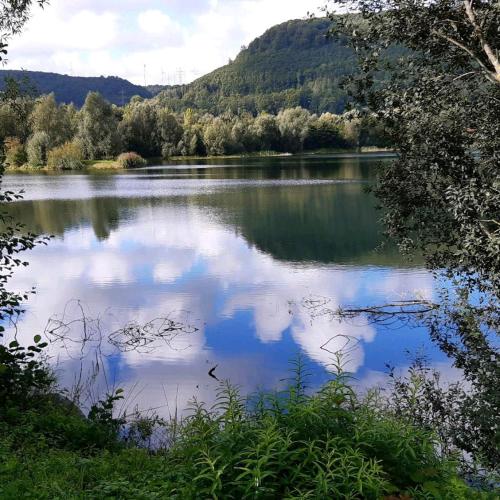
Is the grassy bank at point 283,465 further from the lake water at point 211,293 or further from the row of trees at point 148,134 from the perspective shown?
the row of trees at point 148,134

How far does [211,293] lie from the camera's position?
1570 cm

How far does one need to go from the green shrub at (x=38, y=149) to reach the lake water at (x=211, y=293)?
43.8 meters

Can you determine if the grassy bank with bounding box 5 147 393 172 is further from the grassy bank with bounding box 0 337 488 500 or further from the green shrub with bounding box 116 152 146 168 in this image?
the grassy bank with bounding box 0 337 488 500

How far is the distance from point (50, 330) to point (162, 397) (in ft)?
15.9

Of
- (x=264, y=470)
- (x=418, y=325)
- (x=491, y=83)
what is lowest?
(x=418, y=325)

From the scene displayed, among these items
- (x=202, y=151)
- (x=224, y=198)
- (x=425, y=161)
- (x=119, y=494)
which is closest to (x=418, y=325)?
(x=425, y=161)

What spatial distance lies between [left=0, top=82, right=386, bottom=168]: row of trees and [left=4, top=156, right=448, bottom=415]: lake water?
32399 millimetres

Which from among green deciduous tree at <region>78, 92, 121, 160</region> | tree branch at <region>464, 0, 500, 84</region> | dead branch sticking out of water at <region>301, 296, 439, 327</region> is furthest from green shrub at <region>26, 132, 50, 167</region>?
tree branch at <region>464, 0, 500, 84</region>

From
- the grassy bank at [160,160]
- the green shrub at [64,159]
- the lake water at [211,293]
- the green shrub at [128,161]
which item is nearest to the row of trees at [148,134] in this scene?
the green shrub at [64,159]

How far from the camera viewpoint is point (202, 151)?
9825 centimetres

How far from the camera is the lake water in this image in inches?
412

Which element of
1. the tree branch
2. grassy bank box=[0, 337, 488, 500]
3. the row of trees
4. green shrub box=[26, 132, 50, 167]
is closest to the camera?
grassy bank box=[0, 337, 488, 500]

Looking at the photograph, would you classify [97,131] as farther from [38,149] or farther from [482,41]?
[482,41]

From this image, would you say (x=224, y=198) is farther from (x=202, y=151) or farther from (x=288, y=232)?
(x=202, y=151)
